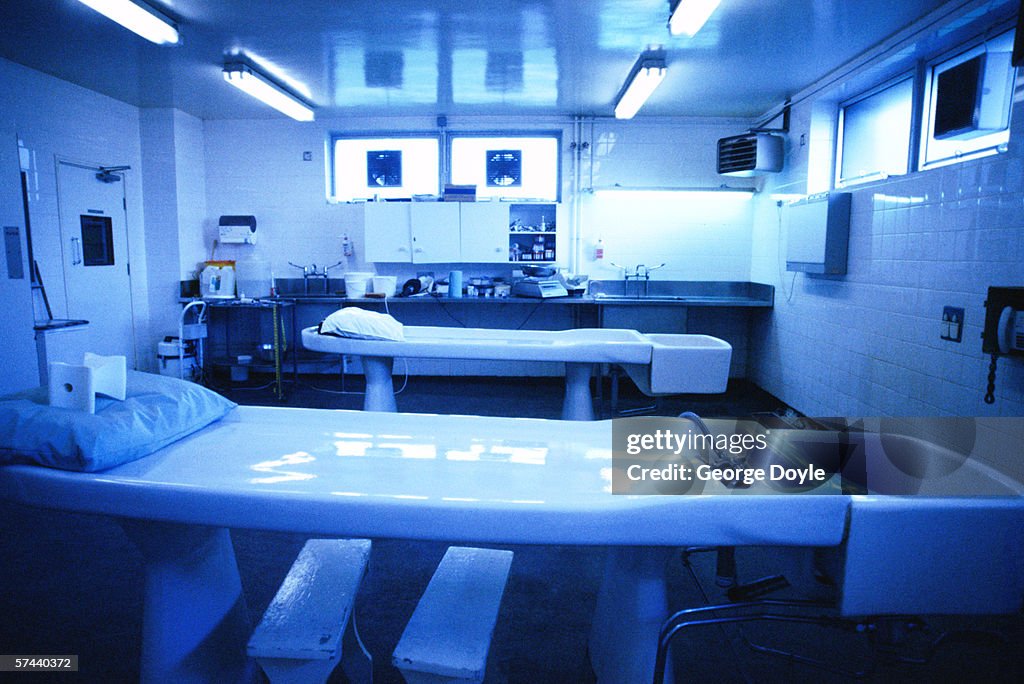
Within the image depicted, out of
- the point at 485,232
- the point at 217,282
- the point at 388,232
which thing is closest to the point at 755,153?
the point at 485,232

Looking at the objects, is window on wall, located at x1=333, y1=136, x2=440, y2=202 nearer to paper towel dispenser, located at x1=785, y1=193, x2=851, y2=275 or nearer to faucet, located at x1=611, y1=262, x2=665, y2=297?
faucet, located at x1=611, y1=262, x2=665, y2=297

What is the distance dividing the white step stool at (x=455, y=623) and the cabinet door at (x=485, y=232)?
4.41 meters

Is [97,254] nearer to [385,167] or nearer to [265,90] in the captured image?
[265,90]

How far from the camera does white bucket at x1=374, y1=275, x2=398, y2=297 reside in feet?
19.6

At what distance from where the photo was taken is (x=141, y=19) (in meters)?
3.56

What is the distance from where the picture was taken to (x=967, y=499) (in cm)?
118

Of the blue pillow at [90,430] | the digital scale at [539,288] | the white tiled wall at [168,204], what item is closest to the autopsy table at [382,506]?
the blue pillow at [90,430]

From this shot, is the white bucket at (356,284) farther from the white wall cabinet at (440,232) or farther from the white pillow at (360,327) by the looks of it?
the white pillow at (360,327)

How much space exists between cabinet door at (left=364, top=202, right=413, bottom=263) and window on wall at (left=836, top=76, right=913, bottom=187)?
3.95 metres

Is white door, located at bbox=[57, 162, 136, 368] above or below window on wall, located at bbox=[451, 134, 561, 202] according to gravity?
below

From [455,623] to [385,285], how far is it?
4790 millimetres

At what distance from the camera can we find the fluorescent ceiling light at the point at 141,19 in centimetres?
331

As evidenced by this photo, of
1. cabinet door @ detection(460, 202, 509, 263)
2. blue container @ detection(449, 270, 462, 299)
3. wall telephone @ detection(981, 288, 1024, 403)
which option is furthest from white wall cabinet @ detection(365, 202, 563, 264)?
wall telephone @ detection(981, 288, 1024, 403)

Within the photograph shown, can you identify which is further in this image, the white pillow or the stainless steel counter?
the stainless steel counter
